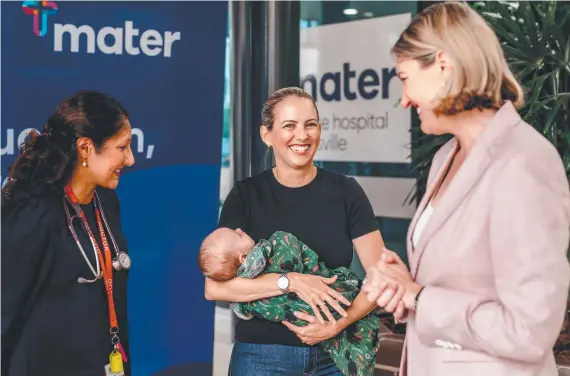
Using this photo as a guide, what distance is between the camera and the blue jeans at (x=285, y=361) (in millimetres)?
2367

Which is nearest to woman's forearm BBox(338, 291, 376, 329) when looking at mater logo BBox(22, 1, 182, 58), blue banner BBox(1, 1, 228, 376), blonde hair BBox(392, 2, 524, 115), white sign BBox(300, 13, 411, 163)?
blonde hair BBox(392, 2, 524, 115)

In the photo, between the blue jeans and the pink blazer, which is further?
the blue jeans

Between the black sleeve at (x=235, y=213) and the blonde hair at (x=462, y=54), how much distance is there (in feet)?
3.05

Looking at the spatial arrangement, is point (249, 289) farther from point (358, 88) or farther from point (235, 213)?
point (358, 88)

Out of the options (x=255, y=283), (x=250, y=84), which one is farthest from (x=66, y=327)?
(x=250, y=84)

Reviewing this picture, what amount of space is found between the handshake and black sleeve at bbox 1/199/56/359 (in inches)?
51.5

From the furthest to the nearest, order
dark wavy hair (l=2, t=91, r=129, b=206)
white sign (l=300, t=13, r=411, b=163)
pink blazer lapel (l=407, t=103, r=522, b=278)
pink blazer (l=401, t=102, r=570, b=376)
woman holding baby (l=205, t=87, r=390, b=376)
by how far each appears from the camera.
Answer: white sign (l=300, t=13, r=411, b=163)
dark wavy hair (l=2, t=91, r=129, b=206)
woman holding baby (l=205, t=87, r=390, b=376)
pink blazer lapel (l=407, t=103, r=522, b=278)
pink blazer (l=401, t=102, r=570, b=376)

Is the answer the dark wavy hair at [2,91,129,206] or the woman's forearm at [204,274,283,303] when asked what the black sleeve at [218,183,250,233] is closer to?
the woman's forearm at [204,274,283,303]

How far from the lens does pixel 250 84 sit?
4.69 meters

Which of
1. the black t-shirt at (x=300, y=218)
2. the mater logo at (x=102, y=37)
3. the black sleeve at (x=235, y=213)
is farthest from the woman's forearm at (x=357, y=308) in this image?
the mater logo at (x=102, y=37)

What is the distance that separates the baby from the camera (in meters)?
2.31

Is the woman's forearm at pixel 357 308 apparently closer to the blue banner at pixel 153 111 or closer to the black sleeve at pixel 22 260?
the black sleeve at pixel 22 260

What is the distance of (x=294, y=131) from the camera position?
2.41 m

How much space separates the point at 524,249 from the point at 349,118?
352cm
